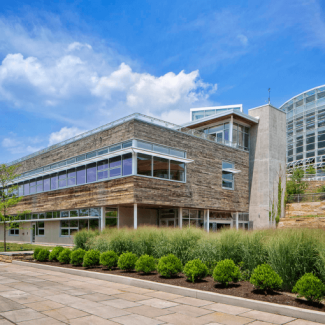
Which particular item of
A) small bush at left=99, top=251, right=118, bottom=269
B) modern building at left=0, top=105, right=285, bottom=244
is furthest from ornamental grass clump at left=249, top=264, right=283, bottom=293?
modern building at left=0, top=105, right=285, bottom=244

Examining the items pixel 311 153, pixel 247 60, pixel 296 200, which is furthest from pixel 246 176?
pixel 311 153

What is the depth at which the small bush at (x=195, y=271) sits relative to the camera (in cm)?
892

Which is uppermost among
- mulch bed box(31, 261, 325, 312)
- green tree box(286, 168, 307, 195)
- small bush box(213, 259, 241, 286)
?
green tree box(286, 168, 307, 195)

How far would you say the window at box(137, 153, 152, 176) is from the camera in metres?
21.3

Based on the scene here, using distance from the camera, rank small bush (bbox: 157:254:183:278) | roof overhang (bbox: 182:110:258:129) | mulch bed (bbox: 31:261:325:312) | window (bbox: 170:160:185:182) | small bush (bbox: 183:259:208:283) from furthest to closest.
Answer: roof overhang (bbox: 182:110:258:129) → window (bbox: 170:160:185:182) → small bush (bbox: 157:254:183:278) → small bush (bbox: 183:259:208:283) → mulch bed (bbox: 31:261:325:312)

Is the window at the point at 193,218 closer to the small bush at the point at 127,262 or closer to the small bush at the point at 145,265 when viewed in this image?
the small bush at the point at 127,262

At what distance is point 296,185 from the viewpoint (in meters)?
36.6

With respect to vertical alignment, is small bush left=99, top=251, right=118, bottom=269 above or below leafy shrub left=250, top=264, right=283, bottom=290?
below

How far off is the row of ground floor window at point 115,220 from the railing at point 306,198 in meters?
5.53

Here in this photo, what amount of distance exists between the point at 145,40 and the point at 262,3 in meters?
5.54

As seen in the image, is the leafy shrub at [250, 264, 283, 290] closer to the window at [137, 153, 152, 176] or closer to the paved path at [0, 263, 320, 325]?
the paved path at [0, 263, 320, 325]

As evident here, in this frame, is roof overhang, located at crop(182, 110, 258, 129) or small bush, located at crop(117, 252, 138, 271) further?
roof overhang, located at crop(182, 110, 258, 129)

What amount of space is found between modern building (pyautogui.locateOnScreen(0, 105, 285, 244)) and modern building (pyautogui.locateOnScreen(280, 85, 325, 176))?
3785 cm

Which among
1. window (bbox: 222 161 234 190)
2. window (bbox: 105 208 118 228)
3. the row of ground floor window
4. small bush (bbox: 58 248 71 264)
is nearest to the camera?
small bush (bbox: 58 248 71 264)
